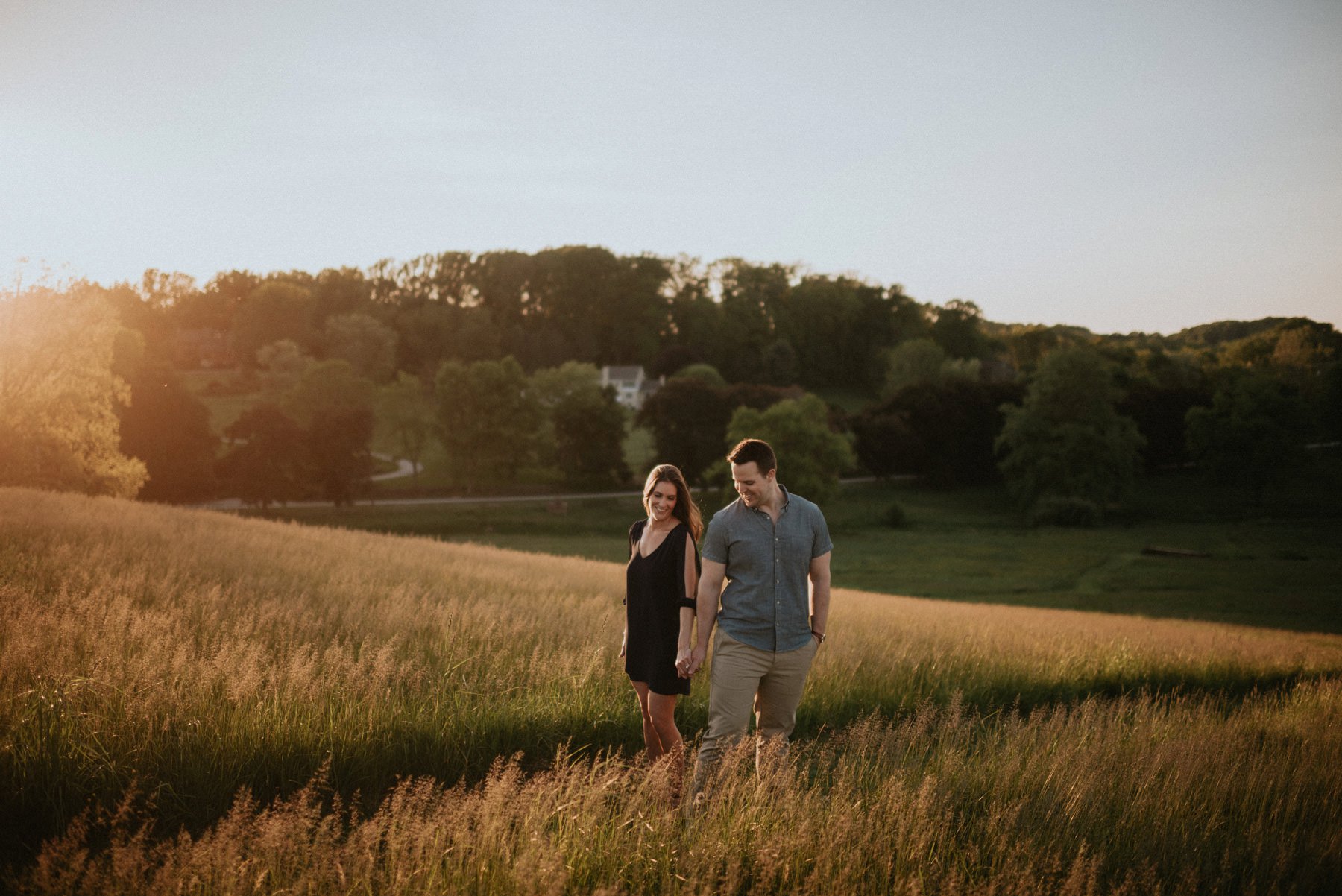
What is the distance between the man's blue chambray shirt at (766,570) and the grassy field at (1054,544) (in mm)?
26468

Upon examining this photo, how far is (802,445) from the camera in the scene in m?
51.0

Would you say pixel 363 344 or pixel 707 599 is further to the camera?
pixel 363 344

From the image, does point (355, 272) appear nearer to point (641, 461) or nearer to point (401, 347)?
point (401, 347)

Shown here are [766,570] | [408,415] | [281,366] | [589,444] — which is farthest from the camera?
[281,366]

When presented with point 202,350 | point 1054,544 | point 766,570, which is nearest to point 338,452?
point 202,350

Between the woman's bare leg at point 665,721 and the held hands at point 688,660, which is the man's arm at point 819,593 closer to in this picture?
the held hands at point 688,660

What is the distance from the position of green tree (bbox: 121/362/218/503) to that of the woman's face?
154 ft

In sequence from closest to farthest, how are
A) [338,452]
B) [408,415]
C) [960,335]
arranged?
[338,452], [408,415], [960,335]

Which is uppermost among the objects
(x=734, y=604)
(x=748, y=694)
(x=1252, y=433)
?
(x=1252, y=433)

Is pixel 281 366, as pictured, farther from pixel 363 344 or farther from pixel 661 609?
pixel 661 609

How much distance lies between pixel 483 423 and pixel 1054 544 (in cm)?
3893

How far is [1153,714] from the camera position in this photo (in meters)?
8.12

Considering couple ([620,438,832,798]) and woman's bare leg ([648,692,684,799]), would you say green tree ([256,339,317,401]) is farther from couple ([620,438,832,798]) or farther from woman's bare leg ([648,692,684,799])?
woman's bare leg ([648,692,684,799])

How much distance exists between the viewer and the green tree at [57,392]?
83.1 ft
